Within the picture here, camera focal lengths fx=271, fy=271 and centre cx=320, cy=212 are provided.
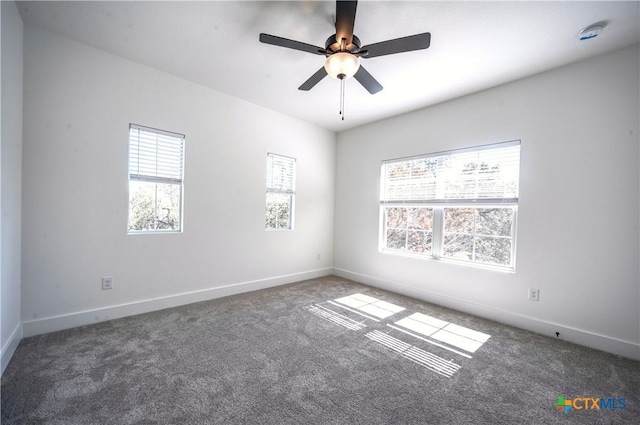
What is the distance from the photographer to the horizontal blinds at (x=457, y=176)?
3127mm

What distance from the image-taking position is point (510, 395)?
1851mm

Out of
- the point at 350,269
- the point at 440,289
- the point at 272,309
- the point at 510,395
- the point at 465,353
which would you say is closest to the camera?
the point at 510,395

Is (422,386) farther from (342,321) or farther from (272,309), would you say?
(272,309)

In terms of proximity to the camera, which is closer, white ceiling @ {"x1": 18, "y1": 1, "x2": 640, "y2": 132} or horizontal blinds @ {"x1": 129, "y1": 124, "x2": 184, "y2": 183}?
white ceiling @ {"x1": 18, "y1": 1, "x2": 640, "y2": 132}

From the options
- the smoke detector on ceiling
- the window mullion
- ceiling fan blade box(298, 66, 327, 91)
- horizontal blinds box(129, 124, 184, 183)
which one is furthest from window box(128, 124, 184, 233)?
the smoke detector on ceiling

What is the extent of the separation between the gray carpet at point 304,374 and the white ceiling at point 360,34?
108 inches

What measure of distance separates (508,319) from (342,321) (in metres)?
1.87

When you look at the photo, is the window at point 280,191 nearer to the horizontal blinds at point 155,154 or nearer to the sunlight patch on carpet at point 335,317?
the horizontal blinds at point 155,154

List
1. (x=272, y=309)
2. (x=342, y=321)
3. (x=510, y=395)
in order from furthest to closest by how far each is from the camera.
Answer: (x=272, y=309), (x=342, y=321), (x=510, y=395)

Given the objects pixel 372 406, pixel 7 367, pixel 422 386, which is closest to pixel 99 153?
pixel 7 367

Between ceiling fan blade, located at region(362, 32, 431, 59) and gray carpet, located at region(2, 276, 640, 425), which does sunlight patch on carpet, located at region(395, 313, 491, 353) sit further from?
ceiling fan blade, located at region(362, 32, 431, 59)

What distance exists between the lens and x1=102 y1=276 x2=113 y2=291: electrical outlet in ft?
9.20

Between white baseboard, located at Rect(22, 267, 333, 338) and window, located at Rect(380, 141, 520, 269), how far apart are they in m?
2.08

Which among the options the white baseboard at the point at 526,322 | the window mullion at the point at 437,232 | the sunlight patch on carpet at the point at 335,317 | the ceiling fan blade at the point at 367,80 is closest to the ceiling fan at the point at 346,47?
the ceiling fan blade at the point at 367,80
